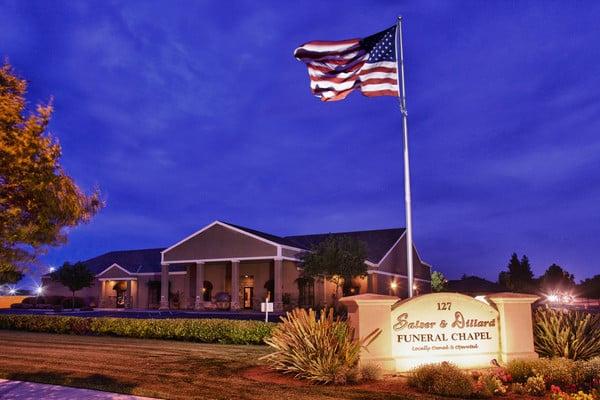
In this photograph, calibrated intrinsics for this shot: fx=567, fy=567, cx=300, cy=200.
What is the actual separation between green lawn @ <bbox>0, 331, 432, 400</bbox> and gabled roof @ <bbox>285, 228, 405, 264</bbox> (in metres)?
27.9

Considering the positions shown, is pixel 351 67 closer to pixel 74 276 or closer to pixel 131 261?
pixel 74 276

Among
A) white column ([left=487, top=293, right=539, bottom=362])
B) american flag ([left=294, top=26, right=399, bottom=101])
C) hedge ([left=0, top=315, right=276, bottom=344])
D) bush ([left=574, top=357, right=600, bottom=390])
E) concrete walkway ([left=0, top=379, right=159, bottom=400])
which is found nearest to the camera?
concrete walkway ([left=0, top=379, right=159, bottom=400])

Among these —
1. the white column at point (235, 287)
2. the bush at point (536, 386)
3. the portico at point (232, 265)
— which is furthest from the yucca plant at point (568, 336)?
the white column at point (235, 287)

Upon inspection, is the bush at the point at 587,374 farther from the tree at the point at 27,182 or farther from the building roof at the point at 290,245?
the building roof at the point at 290,245

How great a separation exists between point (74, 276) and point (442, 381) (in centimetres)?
4871

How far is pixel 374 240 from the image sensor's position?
157 ft

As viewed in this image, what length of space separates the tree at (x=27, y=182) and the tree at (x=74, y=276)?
4147 cm

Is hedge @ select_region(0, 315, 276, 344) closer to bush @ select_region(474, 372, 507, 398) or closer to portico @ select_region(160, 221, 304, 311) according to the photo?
bush @ select_region(474, 372, 507, 398)

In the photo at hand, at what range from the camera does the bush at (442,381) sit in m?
9.05

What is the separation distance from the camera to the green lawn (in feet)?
30.6

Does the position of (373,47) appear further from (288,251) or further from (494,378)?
(288,251)

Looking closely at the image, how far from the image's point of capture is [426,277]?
186 ft

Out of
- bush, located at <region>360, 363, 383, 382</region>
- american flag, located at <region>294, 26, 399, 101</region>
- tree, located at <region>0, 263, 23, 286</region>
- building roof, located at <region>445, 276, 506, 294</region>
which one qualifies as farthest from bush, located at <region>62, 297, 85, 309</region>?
bush, located at <region>360, 363, 383, 382</region>

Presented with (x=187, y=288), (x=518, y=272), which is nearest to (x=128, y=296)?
(x=187, y=288)
